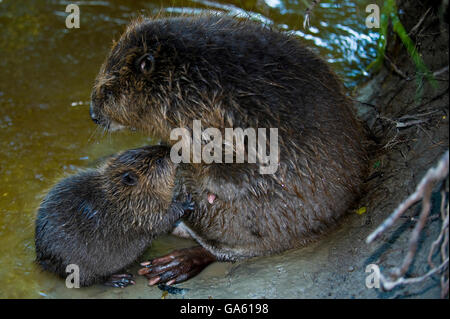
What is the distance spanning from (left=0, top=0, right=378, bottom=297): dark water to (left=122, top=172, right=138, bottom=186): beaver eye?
589 mm

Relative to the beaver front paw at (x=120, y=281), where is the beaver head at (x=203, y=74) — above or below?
above

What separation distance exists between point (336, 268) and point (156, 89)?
143 cm

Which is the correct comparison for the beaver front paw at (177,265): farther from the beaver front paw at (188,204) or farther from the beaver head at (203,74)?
the beaver head at (203,74)

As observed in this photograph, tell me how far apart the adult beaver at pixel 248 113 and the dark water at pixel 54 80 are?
0.62 metres

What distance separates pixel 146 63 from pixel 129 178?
74 cm

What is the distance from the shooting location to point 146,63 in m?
2.96

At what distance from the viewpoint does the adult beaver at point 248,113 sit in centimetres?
279

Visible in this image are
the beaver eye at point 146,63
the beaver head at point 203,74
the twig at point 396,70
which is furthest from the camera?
the twig at point 396,70

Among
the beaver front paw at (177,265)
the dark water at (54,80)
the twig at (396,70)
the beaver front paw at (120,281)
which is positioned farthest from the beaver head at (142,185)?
the twig at (396,70)

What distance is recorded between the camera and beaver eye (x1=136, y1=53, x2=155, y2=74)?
2.92 meters

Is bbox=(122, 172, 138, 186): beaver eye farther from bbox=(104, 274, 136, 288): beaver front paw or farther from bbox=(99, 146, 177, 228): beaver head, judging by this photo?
bbox=(104, 274, 136, 288): beaver front paw

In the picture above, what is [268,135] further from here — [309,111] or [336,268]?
[336,268]

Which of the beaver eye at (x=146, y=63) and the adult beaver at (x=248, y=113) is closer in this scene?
the adult beaver at (x=248, y=113)

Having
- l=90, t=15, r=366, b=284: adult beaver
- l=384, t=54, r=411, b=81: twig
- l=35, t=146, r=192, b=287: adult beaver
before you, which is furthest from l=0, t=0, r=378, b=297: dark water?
l=90, t=15, r=366, b=284: adult beaver
